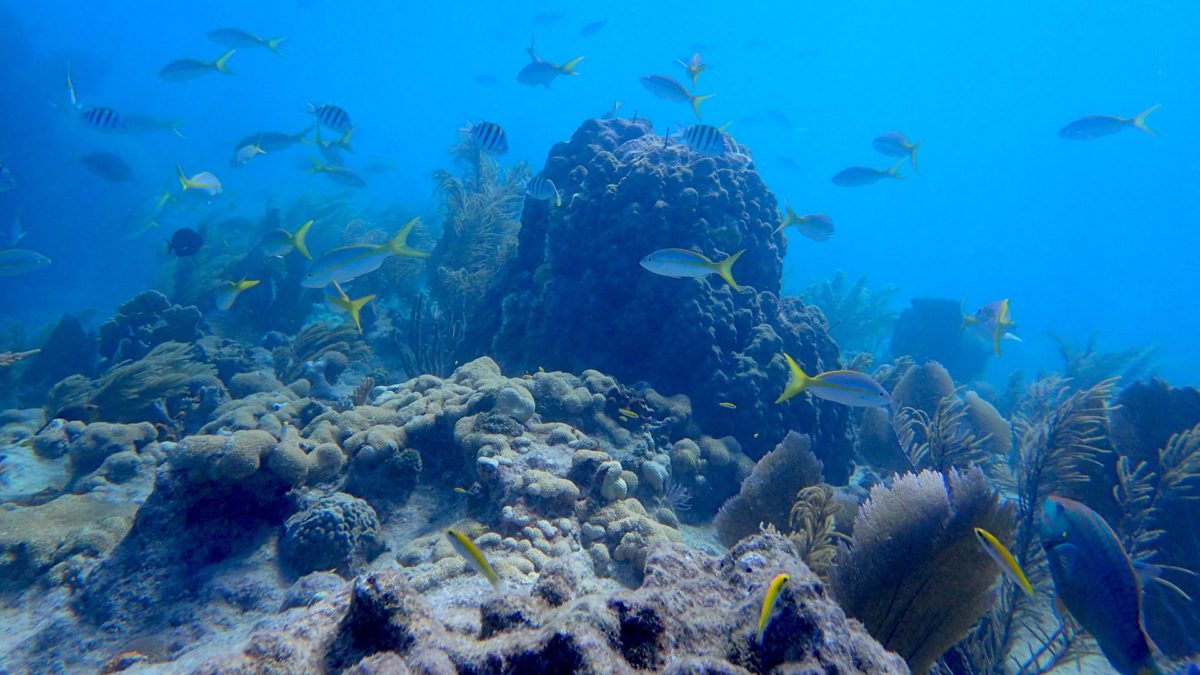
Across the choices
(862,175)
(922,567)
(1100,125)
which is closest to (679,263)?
(922,567)

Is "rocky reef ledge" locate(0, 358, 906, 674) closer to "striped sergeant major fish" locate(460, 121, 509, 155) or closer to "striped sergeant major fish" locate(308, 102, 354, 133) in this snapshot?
"striped sergeant major fish" locate(460, 121, 509, 155)

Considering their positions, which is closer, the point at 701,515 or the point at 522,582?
the point at 522,582

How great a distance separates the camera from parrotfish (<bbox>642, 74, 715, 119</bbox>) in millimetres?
8188

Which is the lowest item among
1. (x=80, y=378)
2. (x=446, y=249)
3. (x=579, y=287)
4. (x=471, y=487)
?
(x=471, y=487)

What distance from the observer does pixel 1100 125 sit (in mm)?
10469

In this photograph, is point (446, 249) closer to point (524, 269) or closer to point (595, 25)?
point (524, 269)

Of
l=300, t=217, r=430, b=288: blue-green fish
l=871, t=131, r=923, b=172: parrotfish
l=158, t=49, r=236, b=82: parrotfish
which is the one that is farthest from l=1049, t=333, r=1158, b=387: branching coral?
l=158, t=49, r=236, b=82: parrotfish

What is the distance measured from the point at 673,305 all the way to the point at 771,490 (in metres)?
2.99

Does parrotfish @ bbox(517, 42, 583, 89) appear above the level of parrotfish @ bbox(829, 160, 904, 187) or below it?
above

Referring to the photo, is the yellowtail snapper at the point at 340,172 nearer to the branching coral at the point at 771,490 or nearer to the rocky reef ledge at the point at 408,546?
the rocky reef ledge at the point at 408,546

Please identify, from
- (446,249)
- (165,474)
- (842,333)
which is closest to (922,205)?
(842,333)

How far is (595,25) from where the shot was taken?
18859 mm

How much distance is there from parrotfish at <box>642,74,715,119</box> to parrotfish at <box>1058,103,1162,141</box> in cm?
750

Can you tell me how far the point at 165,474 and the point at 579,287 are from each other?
15.9ft
